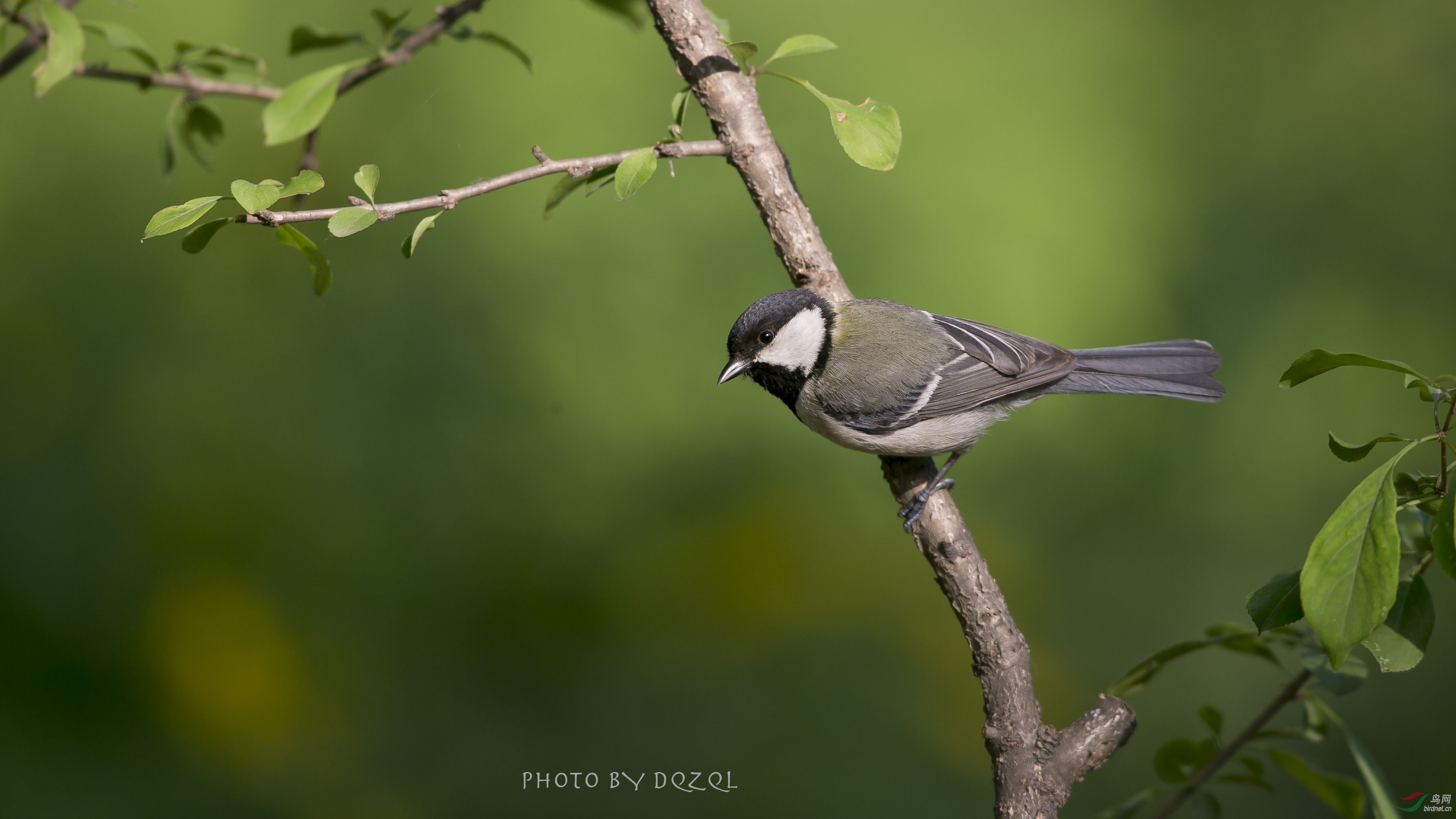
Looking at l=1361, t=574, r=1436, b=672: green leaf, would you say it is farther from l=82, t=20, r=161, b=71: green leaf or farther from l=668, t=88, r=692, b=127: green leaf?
l=82, t=20, r=161, b=71: green leaf

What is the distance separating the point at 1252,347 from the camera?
2479 millimetres

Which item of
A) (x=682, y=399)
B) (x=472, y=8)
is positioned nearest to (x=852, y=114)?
(x=472, y=8)

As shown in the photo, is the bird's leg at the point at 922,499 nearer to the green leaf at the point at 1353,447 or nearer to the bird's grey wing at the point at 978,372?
the bird's grey wing at the point at 978,372

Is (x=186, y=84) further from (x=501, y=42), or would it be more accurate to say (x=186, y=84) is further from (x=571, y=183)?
(x=571, y=183)

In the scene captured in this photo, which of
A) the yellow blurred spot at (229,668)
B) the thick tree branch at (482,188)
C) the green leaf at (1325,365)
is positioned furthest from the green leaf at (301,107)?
the yellow blurred spot at (229,668)

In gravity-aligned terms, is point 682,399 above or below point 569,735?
above

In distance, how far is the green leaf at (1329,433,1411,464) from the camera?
82 cm

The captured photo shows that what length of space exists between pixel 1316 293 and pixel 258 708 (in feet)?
9.89

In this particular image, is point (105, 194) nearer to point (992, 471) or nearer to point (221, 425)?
point (221, 425)

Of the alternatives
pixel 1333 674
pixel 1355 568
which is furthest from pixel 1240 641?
pixel 1355 568

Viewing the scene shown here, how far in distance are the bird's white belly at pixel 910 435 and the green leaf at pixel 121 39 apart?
110cm

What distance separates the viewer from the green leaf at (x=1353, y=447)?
0.82 metres

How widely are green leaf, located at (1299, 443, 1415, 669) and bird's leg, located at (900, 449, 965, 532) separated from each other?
567mm

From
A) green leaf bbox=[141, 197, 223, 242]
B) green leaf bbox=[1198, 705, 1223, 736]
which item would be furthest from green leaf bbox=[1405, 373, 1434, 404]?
green leaf bbox=[141, 197, 223, 242]
